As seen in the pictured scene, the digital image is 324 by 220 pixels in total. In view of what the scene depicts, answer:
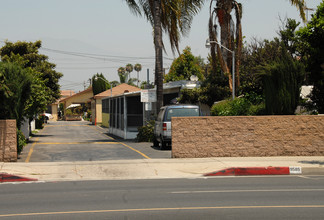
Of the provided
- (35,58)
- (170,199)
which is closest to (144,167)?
(170,199)

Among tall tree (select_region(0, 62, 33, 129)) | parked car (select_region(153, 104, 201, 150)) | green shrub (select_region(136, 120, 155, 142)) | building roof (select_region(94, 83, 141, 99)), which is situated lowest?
green shrub (select_region(136, 120, 155, 142))

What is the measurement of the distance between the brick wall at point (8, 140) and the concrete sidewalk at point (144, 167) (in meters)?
0.78

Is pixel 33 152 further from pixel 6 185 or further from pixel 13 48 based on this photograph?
pixel 13 48

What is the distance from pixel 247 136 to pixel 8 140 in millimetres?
9430

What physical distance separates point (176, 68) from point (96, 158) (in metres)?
44.9

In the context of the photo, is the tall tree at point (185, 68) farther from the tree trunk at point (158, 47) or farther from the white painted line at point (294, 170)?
the white painted line at point (294, 170)

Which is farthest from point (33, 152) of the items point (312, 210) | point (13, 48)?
point (13, 48)

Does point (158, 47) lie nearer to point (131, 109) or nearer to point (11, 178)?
point (131, 109)

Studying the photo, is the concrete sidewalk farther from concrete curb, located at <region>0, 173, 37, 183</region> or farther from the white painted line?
concrete curb, located at <region>0, 173, 37, 183</region>

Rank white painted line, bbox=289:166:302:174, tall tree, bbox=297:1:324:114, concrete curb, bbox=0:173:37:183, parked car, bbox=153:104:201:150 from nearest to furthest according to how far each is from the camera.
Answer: concrete curb, bbox=0:173:37:183
white painted line, bbox=289:166:302:174
parked car, bbox=153:104:201:150
tall tree, bbox=297:1:324:114

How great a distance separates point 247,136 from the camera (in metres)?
18.5

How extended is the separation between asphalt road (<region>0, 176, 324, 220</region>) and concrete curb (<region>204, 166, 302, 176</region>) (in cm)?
93

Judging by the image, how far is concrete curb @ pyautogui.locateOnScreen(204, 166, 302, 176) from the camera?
15.2 meters

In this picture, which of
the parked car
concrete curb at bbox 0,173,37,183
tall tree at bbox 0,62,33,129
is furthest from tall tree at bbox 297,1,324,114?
concrete curb at bbox 0,173,37,183
